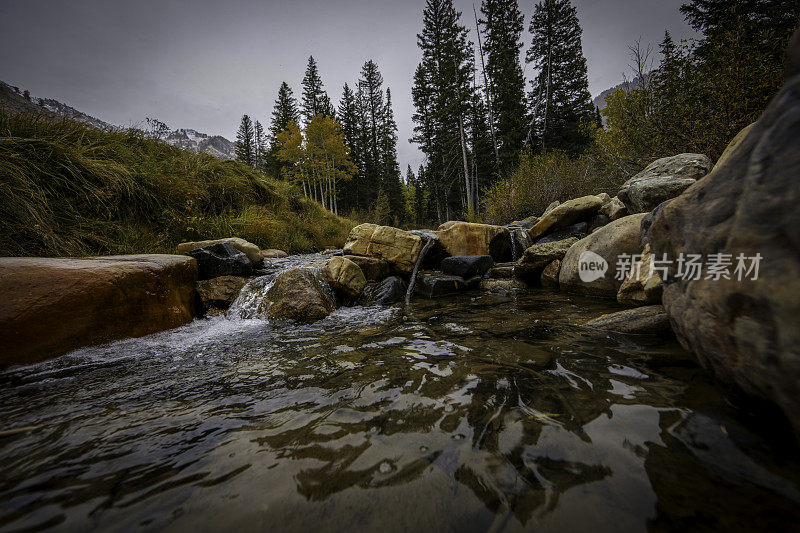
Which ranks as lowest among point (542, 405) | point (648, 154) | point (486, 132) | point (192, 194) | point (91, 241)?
point (542, 405)

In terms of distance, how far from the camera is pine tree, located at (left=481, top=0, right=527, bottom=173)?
19.1 meters

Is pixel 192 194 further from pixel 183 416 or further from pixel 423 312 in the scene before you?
pixel 183 416

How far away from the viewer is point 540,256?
17.7 feet

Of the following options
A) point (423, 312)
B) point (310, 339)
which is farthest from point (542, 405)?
point (423, 312)

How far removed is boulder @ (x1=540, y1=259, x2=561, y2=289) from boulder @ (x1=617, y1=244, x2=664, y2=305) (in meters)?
1.82

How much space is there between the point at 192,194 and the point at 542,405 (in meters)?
7.26

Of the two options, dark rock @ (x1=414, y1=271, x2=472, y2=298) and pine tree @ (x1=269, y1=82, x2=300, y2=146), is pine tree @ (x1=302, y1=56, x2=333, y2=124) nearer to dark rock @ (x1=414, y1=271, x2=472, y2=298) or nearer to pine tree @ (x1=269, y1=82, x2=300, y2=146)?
pine tree @ (x1=269, y1=82, x2=300, y2=146)

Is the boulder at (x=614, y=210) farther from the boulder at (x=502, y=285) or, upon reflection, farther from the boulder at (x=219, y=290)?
Answer: the boulder at (x=219, y=290)

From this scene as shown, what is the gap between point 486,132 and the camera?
23.4 m

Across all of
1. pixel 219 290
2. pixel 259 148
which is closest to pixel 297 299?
pixel 219 290

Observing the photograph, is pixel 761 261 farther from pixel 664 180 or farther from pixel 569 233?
pixel 569 233

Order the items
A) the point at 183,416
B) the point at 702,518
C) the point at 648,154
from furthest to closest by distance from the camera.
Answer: the point at 648,154 → the point at 183,416 → the point at 702,518

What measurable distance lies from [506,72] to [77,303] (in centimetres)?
2380

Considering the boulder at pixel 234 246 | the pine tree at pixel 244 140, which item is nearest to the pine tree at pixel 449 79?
the boulder at pixel 234 246
